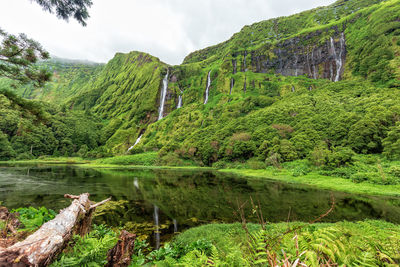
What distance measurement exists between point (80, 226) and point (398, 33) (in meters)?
91.4

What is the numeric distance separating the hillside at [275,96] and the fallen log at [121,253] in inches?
495

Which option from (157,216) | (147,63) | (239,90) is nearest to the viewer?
(157,216)

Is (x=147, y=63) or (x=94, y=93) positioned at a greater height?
(x=147, y=63)

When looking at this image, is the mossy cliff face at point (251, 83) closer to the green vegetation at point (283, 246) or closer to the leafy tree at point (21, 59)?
the green vegetation at point (283, 246)

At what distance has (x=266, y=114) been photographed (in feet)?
175

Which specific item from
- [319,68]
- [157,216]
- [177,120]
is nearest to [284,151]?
[157,216]

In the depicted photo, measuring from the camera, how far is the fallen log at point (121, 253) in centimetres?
369

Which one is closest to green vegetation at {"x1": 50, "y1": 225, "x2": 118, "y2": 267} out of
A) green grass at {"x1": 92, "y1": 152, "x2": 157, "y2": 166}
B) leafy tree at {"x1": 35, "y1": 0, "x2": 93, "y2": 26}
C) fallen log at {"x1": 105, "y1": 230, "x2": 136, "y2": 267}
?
fallen log at {"x1": 105, "y1": 230, "x2": 136, "y2": 267}

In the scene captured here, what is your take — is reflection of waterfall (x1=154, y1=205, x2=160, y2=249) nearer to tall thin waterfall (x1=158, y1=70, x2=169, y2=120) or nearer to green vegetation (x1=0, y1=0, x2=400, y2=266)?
green vegetation (x1=0, y1=0, x2=400, y2=266)

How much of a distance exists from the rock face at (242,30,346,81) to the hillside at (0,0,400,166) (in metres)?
0.53

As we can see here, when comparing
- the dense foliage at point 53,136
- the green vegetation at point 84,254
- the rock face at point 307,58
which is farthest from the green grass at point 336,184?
the rock face at point 307,58

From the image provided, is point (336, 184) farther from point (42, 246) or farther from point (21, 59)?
point (21, 59)

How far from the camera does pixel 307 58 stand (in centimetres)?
9406

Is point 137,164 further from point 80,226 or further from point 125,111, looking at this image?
point 125,111
